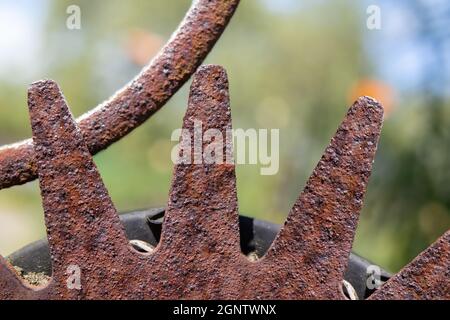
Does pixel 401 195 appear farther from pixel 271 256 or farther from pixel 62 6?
pixel 62 6

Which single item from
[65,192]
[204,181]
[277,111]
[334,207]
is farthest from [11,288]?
[277,111]

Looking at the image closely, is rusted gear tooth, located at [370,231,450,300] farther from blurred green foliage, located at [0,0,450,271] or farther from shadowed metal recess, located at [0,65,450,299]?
blurred green foliage, located at [0,0,450,271]

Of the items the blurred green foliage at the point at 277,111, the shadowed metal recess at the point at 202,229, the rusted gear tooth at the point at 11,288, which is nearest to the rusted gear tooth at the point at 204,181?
the shadowed metal recess at the point at 202,229

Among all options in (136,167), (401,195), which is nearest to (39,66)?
(136,167)

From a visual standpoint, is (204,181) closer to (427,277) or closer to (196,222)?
(196,222)

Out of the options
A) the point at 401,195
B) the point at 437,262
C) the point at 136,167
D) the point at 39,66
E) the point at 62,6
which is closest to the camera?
the point at 437,262
